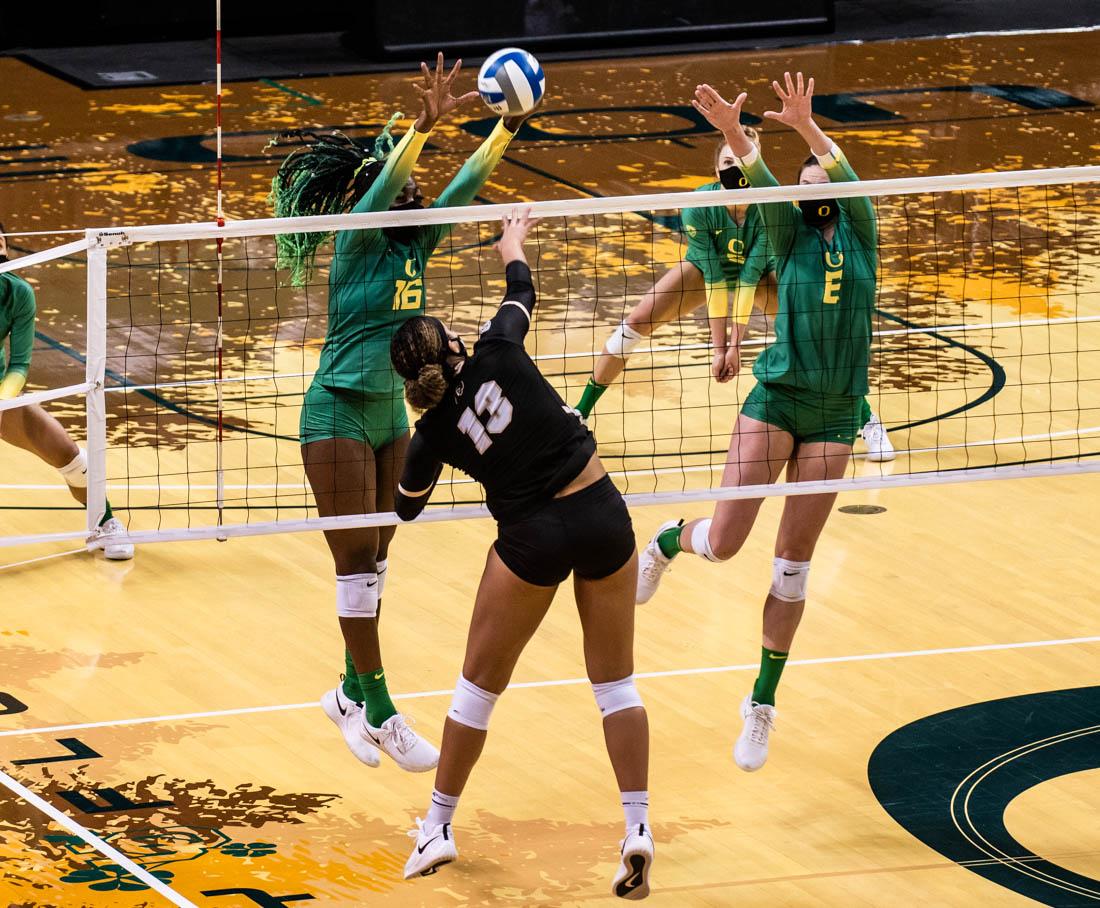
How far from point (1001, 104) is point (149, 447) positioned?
991cm

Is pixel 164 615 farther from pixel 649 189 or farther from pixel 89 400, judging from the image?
pixel 649 189

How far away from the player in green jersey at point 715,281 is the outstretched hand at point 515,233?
3.03ft

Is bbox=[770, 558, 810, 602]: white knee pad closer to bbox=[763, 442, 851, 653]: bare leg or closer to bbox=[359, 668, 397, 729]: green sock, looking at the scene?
bbox=[763, 442, 851, 653]: bare leg

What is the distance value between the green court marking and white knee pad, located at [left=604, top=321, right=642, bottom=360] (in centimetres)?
834

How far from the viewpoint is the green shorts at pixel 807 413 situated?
7.35 m

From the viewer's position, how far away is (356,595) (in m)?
7.17

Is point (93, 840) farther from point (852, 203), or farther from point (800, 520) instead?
point (852, 203)

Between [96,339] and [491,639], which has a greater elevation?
[96,339]

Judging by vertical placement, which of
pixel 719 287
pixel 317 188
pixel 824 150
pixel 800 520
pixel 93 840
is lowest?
pixel 93 840

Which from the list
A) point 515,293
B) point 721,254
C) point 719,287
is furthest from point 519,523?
point 721,254

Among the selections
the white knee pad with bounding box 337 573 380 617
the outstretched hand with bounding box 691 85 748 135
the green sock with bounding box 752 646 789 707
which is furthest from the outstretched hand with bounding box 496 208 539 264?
the green sock with bounding box 752 646 789 707

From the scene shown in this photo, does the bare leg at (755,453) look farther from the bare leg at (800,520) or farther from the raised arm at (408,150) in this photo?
the raised arm at (408,150)

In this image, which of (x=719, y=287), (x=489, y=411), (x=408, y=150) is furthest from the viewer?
(x=719, y=287)

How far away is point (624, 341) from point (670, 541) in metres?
1.89
